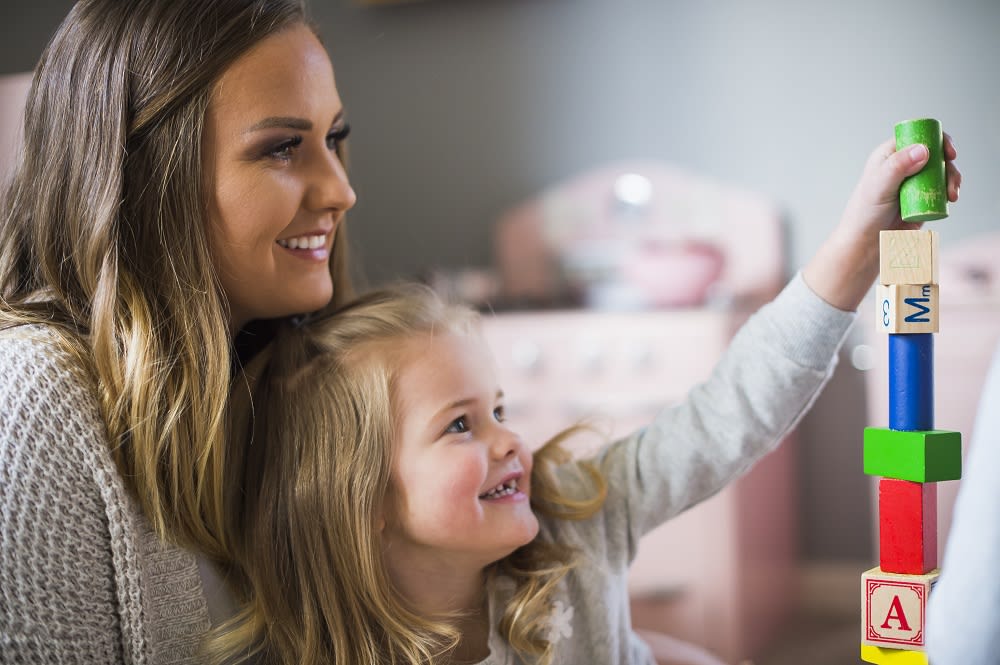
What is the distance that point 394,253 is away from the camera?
122 inches

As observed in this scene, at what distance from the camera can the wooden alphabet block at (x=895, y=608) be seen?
0.75 meters

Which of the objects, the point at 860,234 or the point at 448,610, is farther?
the point at 448,610

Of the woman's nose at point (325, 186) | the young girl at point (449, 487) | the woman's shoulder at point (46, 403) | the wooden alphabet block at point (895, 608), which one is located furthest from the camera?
the woman's nose at point (325, 186)

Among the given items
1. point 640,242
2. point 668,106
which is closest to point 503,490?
point 640,242

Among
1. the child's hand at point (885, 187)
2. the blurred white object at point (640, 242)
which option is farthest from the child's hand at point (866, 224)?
the blurred white object at point (640, 242)

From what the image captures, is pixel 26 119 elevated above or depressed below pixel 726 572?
above

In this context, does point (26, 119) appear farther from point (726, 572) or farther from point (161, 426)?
point (726, 572)

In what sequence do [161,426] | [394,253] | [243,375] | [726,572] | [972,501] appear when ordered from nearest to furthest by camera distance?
[972,501]
[161,426]
[243,375]
[726,572]
[394,253]

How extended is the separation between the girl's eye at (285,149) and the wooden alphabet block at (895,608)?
0.71 metres

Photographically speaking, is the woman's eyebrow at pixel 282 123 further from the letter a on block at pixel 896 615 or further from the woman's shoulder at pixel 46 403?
the letter a on block at pixel 896 615

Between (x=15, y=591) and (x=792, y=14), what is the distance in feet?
7.85

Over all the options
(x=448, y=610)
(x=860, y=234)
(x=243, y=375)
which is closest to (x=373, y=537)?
(x=448, y=610)

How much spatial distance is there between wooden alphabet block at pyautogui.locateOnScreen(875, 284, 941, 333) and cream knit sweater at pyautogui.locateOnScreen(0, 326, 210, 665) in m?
0.69

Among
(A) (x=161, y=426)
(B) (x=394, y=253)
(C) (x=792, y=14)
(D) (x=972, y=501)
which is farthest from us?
(B) (x=394, y=253)
